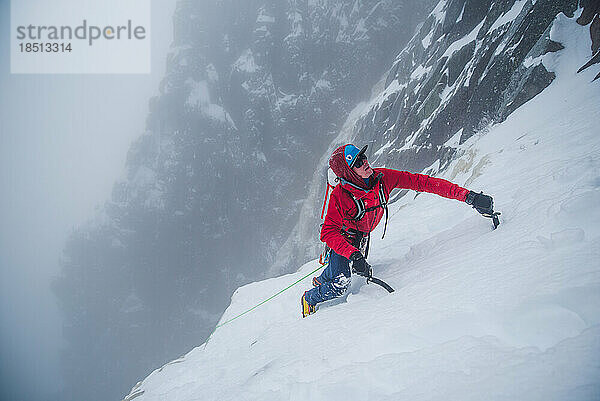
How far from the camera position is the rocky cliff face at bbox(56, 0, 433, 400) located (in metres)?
50.9

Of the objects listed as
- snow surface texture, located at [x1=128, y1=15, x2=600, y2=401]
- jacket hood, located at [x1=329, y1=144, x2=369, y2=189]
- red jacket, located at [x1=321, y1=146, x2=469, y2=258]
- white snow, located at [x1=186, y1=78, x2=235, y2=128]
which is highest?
white snow, located at [x1=186, y1=78, x2=235, y2=128]

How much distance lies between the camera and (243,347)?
5.46 metres

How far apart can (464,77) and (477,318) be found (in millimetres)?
17166

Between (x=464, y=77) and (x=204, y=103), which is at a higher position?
(x=204, y=103)

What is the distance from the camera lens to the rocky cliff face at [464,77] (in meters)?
9.96

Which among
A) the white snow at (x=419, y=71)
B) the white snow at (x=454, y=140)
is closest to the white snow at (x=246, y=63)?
the white snow at (x=419, y=71)

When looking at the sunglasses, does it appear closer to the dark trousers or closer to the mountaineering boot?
the dark trousers

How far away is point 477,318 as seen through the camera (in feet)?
6.18

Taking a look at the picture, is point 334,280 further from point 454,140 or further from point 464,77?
point 464,77

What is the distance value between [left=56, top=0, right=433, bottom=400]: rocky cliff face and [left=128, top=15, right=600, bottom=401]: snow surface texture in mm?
44916

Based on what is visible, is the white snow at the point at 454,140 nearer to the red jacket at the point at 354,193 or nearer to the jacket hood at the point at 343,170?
the red jacket at the point at 354,193

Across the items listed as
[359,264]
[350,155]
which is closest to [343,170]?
[350,155]

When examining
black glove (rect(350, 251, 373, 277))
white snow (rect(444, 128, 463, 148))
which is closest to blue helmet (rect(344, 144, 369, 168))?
black glove (rect(350, 251, 373, 277))

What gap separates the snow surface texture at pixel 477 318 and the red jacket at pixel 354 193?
704mm
